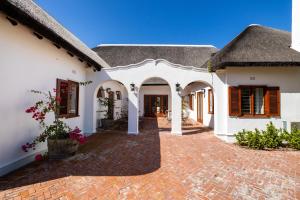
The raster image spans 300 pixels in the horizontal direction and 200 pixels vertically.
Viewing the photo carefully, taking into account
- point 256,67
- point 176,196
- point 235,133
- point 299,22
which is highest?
point 299,22

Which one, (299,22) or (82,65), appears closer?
(299,22)

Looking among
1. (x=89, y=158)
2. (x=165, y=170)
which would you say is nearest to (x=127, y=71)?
(x=89, y=158)

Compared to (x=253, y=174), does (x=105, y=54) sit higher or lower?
higher

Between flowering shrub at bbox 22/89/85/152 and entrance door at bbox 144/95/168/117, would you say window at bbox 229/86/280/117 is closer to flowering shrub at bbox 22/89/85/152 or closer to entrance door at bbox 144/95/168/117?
flowering shrub at bbox 22/89/85/152

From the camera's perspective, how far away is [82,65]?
9281 mm

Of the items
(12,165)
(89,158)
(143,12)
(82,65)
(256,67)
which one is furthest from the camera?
(143,12)

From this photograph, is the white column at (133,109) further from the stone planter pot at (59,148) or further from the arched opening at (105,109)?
the stone planter pot at (59,148)

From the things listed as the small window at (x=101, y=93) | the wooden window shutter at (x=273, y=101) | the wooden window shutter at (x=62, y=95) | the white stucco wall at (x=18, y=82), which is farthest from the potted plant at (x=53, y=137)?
the wooden window shutter at (x=273, y=101)

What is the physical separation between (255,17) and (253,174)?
10.7 meters

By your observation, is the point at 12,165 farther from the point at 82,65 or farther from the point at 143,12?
the point at 143,12

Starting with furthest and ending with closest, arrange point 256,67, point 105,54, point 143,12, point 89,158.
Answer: point 105,54, point 143,12, point 256,67, point 89,158

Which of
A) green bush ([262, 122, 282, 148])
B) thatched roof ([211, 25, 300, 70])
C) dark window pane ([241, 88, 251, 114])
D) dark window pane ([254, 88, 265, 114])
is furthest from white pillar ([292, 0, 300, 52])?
green bush ([262, 122, 282, 148])

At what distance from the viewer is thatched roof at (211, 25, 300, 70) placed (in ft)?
25.3

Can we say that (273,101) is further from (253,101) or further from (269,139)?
(269,139)
